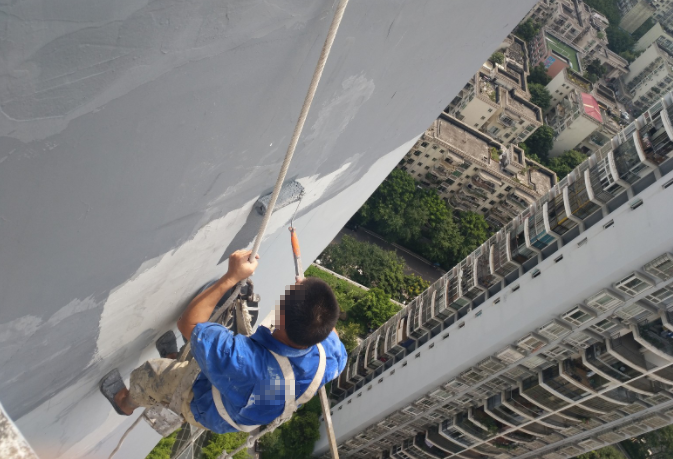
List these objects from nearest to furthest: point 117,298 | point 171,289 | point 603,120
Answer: point 117,298 < point 171,289 < point 603,120

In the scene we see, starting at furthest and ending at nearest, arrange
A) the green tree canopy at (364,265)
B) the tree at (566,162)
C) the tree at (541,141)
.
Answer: the tree at (541,141) → the tree at (566,162) → the green tree canopy at (364,265)

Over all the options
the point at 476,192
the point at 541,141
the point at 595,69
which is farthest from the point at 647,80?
the point at 476,192

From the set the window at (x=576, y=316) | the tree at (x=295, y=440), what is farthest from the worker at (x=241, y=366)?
the tree at (x=295, y=440)

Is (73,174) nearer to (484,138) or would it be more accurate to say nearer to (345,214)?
(345,214)

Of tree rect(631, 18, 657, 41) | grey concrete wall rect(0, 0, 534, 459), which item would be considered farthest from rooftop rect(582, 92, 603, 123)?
grey concrete wall rect(0, 0, 534, 459)

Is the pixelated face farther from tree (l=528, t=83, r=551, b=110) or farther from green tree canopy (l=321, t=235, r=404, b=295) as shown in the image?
tree (l=528, t=83, r=551, b=110)

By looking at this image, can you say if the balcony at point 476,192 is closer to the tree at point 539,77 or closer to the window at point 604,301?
the tree at point 539,77

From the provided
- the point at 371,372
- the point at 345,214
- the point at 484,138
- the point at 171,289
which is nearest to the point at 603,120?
the point at 484,138
